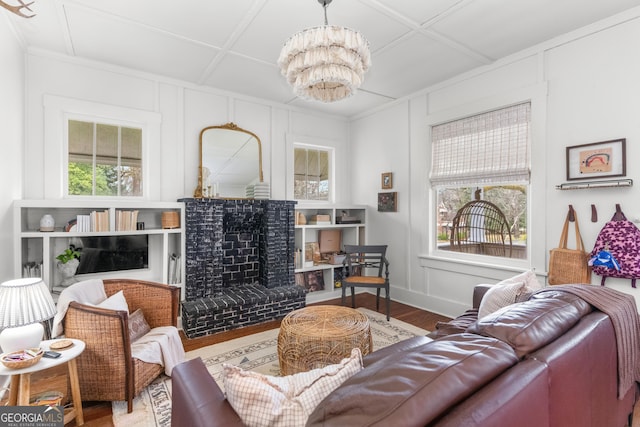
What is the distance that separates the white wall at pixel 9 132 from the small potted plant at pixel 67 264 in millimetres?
365

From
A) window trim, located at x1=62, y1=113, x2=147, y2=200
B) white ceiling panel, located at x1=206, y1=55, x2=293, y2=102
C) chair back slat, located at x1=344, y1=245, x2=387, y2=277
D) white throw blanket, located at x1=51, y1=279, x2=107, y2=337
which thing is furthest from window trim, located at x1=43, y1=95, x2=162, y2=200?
chair back slat, located at x1=344, y1=245, x2=387, y2=277

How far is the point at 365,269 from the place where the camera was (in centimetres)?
491

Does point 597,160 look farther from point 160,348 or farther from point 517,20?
point 160,348

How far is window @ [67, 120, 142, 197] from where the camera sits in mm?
3303

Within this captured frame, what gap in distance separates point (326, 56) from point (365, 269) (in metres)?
3.62

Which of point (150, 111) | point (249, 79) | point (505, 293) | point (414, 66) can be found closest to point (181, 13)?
point (249, 79)

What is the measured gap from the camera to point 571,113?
281 cm

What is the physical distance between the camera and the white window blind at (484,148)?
321cm

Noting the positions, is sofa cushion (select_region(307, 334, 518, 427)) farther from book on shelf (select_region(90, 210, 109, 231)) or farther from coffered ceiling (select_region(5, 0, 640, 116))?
book on shelf (select_region(90, 210, 109, 231))

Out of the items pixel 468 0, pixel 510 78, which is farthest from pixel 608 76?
A: pixel 468 0

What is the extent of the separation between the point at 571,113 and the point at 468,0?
1422 millimetres

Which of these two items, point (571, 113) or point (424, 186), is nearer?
point (571, 113)

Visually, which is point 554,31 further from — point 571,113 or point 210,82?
point 210,82
